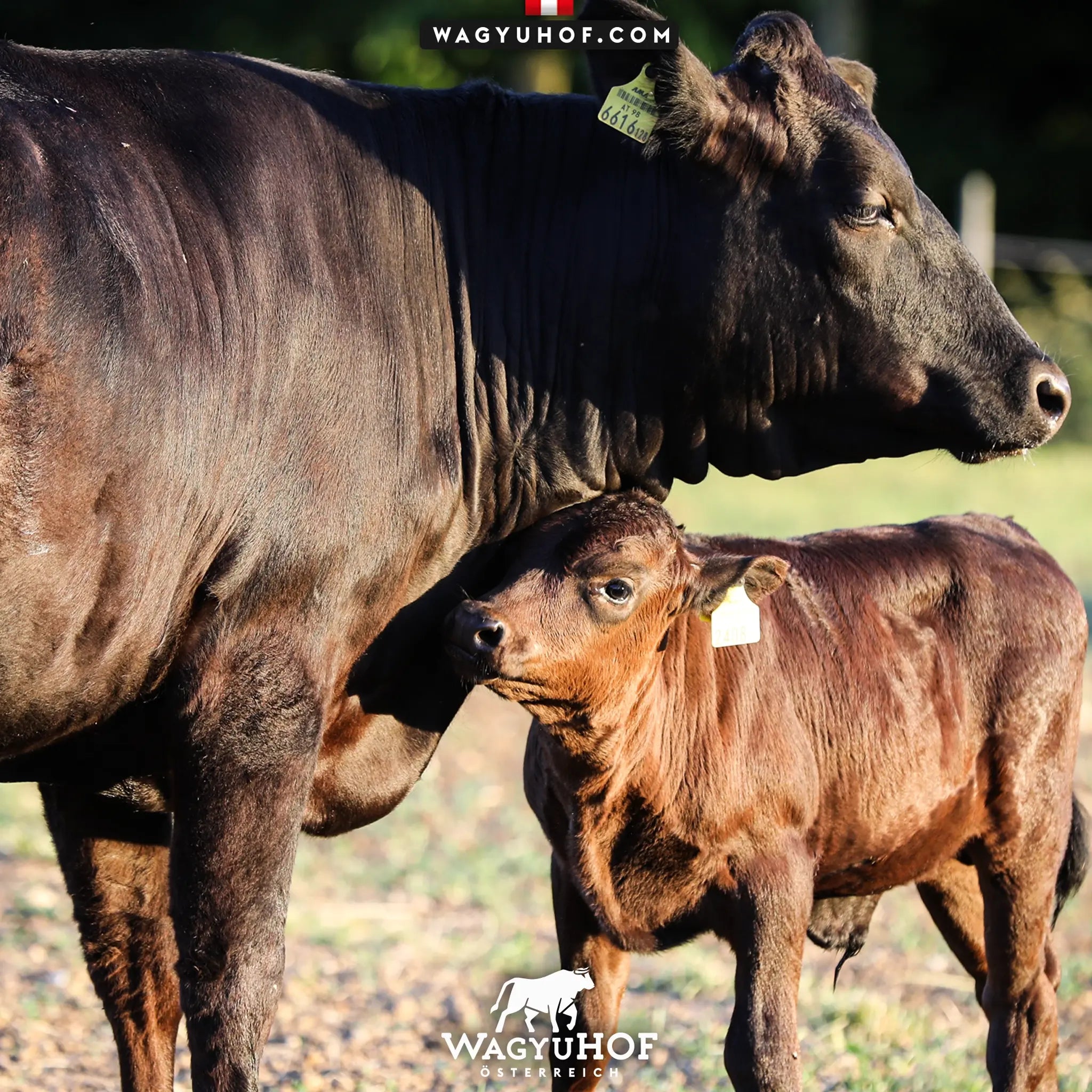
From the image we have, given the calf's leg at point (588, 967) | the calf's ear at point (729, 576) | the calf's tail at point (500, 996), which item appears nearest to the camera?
the calf's ear at point (729, 576)

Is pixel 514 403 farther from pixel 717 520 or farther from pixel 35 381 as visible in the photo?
pixel 717 520

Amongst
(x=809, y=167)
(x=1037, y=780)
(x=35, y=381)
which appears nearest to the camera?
(x=35, y=381)

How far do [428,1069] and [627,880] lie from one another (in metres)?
1.32

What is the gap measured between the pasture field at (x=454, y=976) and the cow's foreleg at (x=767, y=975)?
111 centimetres

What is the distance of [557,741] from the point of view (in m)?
3.71

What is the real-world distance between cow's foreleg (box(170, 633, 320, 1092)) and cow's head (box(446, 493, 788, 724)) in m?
0.40

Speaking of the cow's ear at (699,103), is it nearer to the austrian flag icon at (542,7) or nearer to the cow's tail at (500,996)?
the austrian flag icon at (542,7)

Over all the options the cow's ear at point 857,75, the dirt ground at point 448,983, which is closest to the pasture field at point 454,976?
the dirt ground at point 448,983

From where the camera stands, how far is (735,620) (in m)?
3.73

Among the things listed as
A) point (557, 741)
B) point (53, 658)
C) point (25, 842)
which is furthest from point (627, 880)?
Result: point (25, 842)

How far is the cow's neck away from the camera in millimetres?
3436

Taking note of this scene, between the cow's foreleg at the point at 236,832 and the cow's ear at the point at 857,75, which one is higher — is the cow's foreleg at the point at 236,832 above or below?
below

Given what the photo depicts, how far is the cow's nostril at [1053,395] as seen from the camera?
3477 millimetres

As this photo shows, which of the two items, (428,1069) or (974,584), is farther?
(428,1069)
